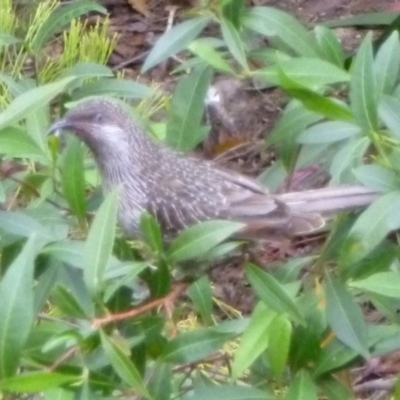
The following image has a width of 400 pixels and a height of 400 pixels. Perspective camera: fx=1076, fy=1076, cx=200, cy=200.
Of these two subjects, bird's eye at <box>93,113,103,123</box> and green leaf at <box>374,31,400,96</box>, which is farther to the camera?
bird's eye at <box>93,113,103,123</box>

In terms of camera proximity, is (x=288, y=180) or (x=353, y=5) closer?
(x=288, y=180)

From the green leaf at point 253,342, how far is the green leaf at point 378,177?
1.04 ft

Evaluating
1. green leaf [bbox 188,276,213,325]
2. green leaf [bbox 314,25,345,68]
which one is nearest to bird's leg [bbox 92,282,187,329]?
green leaf [bbox 188,276,213,325]

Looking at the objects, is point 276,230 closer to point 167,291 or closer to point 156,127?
point 156,127

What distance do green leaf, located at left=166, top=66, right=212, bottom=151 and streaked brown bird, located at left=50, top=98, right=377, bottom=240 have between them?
0.24 metres

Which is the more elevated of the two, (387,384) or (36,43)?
(36,43)

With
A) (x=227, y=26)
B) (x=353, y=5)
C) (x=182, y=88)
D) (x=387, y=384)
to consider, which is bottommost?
(x=387, y=384)

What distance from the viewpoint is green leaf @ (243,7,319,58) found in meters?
2.56

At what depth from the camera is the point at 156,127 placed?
312 cm

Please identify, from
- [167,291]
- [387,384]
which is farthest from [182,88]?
[387,384]

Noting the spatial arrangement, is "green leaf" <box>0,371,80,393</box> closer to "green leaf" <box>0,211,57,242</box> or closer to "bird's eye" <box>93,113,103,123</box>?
"green leaf" <box>0,211,57,242</box>

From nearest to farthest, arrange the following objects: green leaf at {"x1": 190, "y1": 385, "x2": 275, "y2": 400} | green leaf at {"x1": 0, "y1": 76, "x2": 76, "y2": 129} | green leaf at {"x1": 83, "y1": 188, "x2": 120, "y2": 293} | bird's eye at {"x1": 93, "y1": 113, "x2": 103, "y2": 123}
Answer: green leaf at {"x1": 83, "y1": 188, "x2": 120, "y2": 293} → green leaf at {"x1": 0, "y1": 76, "x2": 76, "y2": 129} → green leaf at {"x1": 190, "y1": 385, "x2": 275, "y2": 400} → bird's eye at {"x1": 93, "y1": 113, "x2": 103, "y2": 123}

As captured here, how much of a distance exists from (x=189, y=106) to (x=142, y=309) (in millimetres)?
811

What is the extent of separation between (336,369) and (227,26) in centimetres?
83
